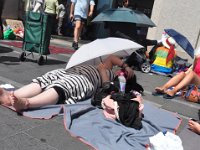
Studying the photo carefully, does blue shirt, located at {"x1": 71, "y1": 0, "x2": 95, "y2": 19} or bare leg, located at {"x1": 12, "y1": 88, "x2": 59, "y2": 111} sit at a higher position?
blue shirt, located at {"x1": 71, "y1": 0, "x2": 95, "y2": 19}

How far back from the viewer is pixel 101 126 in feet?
11.6

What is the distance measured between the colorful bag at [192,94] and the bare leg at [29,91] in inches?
107

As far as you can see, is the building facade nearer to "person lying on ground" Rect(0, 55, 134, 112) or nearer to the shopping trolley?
the shopping trolley

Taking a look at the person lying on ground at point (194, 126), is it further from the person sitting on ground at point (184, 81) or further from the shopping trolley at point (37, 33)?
the shopping trolley at point (37, 33)

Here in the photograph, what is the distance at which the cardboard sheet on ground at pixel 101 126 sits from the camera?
10.7 ft

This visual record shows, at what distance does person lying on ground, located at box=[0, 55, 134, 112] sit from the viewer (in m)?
3.65

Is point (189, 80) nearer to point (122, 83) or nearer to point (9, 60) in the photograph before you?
point (122, 83)

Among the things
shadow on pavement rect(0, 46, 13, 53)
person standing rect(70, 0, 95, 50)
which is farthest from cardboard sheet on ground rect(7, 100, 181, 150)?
person standing rect(70, 0, 95, 50)

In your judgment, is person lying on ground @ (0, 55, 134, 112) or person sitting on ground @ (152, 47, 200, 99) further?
person sitting on ground @ (152, 47, 200, 99)

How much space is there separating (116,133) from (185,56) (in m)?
6.07

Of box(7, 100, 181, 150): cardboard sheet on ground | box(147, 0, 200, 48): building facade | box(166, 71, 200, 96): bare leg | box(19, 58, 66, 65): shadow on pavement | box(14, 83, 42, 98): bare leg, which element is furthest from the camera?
box(147, 0, 200, 48): building facade

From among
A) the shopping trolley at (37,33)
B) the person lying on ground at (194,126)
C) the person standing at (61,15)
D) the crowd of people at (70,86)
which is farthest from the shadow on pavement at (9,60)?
the person standing at (61,15)

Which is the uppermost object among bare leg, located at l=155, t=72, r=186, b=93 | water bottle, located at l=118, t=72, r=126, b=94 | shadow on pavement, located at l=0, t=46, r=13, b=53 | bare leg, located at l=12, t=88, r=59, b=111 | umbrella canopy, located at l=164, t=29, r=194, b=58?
umbrella canopy, located at l=164, t=29, r=194, b=58

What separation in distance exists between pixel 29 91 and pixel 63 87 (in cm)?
39
